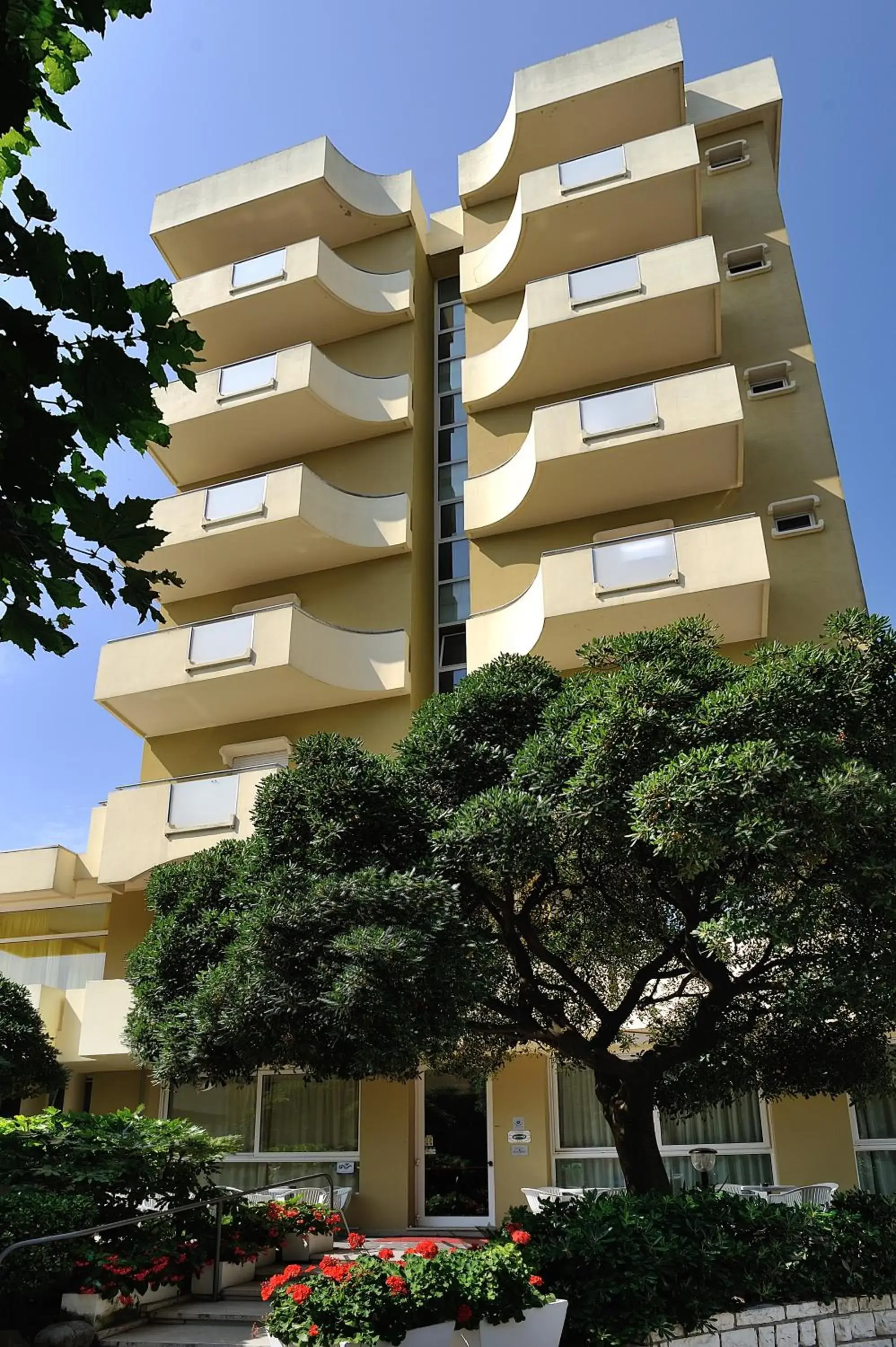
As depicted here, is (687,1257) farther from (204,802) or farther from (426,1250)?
(204,802)

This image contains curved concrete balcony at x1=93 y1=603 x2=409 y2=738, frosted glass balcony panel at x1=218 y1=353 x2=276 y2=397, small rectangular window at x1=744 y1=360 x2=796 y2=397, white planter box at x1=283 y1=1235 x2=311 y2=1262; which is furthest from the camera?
frosted glass balcony panel at x1=218 y1=353 x2=276 y2=397

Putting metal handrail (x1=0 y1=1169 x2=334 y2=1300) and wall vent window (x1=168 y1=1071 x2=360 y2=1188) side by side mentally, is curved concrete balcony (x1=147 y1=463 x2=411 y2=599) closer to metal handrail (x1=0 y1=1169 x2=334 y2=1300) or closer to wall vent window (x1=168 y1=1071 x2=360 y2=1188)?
wall vent window (x1=168 y1=1071 x2=360 y2=1188)

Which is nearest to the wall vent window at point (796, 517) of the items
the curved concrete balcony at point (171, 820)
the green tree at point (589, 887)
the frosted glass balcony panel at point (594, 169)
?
the green tree at point (589, 887)

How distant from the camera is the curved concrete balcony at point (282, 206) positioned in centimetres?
2281

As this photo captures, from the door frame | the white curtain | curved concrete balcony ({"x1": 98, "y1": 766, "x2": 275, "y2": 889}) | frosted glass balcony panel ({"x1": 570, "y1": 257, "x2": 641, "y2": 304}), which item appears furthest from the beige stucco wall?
frosted glass balcony panel ({"x1": 570, "y1": 257, "x2": 641, "y2": 304})

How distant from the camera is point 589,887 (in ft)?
38.9

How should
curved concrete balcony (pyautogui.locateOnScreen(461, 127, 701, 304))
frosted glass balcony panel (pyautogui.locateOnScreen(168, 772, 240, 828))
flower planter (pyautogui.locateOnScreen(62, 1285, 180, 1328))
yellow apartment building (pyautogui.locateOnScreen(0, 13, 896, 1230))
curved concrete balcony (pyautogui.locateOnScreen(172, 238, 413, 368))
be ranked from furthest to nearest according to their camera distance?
curved concrete balcony (pyautogui.locateOnScreen(172, 238, 413, 368)), curved concrete balcony (pyautogui.locateOnScreen(461, 127, 701, 304)), frosted glass balcony panel (pyautogui.locateOnScreen(168, 772, 240, 828)), yellow apartment building (pyautogui.locateOnScreen(0, 13, 896, 1230)), flower planter (pyautogui.locateOnScreen(62, 1285, 180, 1328))

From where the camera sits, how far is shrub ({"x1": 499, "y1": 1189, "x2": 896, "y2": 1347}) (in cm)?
844

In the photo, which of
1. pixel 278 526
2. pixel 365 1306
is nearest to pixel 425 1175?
pixel 365 1306

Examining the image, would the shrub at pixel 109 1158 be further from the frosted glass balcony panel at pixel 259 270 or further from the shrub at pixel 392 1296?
the frosted glass balcony panel at pixel 259 270

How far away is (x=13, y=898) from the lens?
19.7 meters

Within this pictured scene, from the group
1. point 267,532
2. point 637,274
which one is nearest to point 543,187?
point 637,274

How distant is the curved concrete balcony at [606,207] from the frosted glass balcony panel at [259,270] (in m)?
4.60

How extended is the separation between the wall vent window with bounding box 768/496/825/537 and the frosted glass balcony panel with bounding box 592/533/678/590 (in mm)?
2453
